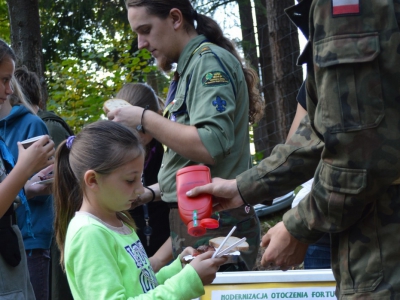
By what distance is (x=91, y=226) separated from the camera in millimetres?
2457

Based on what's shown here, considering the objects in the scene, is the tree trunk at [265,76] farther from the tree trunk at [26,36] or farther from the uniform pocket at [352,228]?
the uniform pocket at [352,228]

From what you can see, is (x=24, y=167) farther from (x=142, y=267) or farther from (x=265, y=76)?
(x=265, y=76)

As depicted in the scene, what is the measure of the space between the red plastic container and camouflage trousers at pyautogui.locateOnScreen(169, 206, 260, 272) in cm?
54

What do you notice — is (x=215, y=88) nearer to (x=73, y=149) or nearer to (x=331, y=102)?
(x=73, y=149)

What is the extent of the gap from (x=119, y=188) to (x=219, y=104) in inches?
28.7

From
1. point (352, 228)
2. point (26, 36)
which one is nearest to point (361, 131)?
point (352, 228)

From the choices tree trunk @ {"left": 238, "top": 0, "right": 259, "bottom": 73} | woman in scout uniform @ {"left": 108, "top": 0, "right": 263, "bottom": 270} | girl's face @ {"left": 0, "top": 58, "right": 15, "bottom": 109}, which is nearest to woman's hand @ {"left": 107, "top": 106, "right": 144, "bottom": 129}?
woman in scout uniform @ {"left": 108, "top": 0, "right": 263, "bottom": 270}

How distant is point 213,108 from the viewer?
3.08 metres

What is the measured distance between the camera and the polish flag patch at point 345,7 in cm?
175

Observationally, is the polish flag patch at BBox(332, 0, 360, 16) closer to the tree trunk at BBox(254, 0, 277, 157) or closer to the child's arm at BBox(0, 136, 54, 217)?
the child's arm at BBox(0, 136, 54, 217)

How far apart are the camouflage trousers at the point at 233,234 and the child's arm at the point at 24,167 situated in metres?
0.74

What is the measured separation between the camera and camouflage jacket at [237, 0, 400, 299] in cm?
176

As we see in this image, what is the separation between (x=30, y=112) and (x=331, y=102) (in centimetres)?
284

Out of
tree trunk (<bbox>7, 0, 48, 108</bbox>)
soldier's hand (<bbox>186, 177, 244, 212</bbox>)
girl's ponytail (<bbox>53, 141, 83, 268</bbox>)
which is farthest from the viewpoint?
tree trunk (<bbox>7, 0, 48, 108</bbox>)
